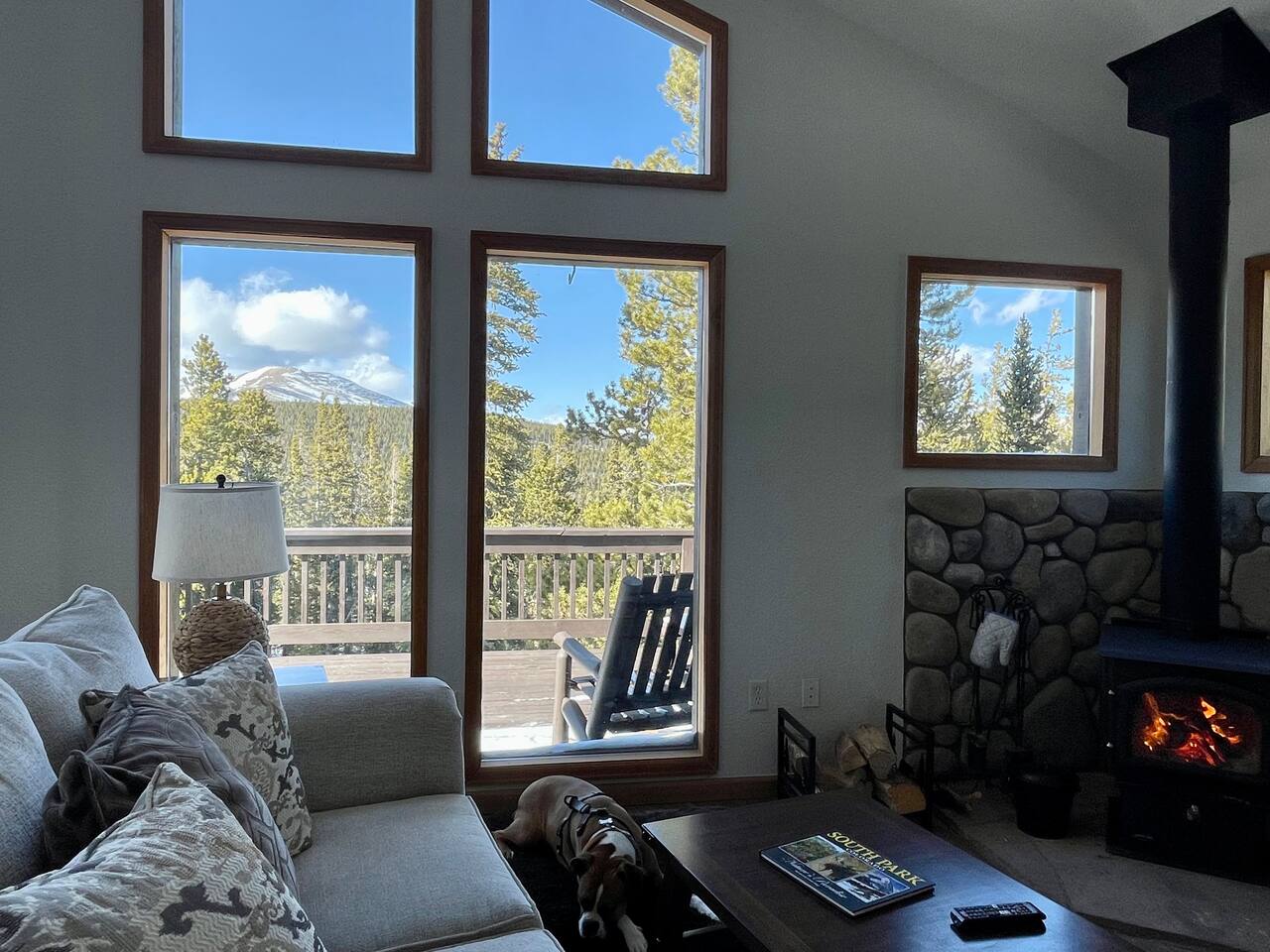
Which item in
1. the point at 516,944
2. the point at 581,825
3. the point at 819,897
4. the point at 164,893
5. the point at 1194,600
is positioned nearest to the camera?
the point at 164,893

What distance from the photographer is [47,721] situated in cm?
142

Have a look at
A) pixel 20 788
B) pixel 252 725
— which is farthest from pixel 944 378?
pixel 20 788

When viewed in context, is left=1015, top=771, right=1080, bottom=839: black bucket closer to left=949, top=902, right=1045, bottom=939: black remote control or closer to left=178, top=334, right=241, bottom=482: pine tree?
left=949, top=902, right=1045, bottom=939: black remote control

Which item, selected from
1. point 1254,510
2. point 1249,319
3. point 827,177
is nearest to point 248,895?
point 827,177

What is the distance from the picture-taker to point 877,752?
3250 millimetres

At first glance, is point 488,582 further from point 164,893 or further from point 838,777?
point 164,893

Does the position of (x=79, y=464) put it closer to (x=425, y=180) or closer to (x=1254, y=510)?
(x=425, y=180)

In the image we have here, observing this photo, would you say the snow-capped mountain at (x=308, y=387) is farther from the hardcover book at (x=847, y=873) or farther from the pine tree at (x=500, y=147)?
the hardcover book at (x=847, y=873)

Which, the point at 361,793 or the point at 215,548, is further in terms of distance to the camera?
the point at 215,548

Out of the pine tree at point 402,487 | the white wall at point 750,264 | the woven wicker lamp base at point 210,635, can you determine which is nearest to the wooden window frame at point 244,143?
the white wall at point 750,264

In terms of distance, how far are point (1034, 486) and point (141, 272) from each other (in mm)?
3532

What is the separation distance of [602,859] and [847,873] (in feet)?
1.95

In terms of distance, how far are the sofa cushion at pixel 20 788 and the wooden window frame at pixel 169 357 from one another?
1758mm

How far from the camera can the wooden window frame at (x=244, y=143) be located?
2.92 metres
